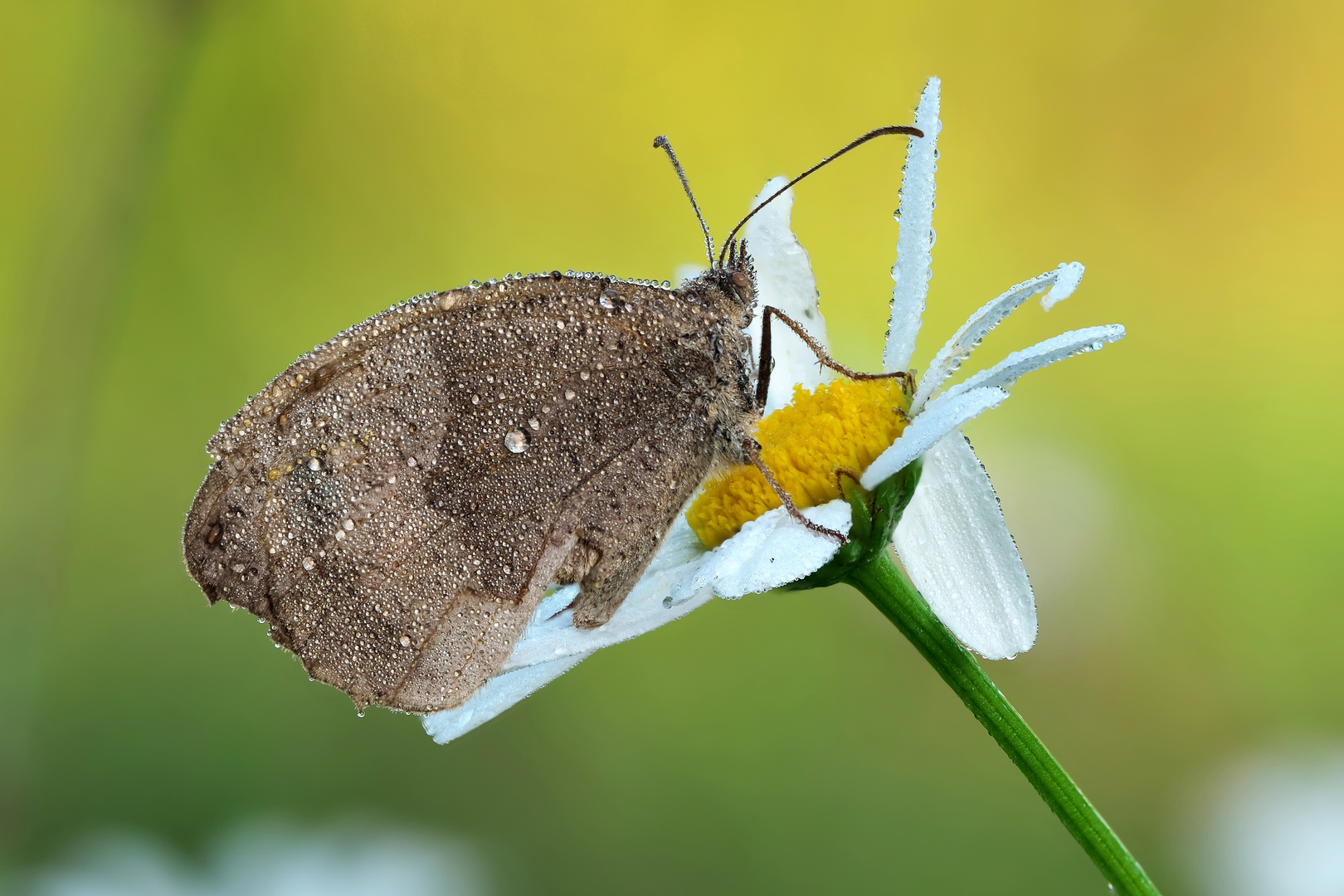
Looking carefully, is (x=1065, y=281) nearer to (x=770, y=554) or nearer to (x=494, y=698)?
(x=770, y=554)

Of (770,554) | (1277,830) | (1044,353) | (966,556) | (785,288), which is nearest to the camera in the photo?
(1044,353)

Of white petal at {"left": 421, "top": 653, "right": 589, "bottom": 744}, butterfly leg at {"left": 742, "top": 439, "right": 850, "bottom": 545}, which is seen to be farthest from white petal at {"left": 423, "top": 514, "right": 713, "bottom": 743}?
butterfly leg at {"left": 742, "top": 439, "right": 850, "bottom": 545}

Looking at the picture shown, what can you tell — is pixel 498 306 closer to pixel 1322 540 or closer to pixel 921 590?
pixel 921 590

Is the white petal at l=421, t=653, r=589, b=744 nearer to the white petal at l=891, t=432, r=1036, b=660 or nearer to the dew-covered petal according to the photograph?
the dew-covered petal

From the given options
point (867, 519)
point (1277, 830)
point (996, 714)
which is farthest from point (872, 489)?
point (1277, 830)

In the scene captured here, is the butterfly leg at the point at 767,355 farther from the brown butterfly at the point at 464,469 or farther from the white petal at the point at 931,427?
the white petal at the point at 931,427

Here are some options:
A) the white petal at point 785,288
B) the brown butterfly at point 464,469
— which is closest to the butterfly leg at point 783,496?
the brown butterfly at point 464,469

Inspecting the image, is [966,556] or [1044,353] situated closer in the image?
[1044,353]

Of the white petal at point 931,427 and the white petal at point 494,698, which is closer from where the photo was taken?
the white petal at point 931,427
